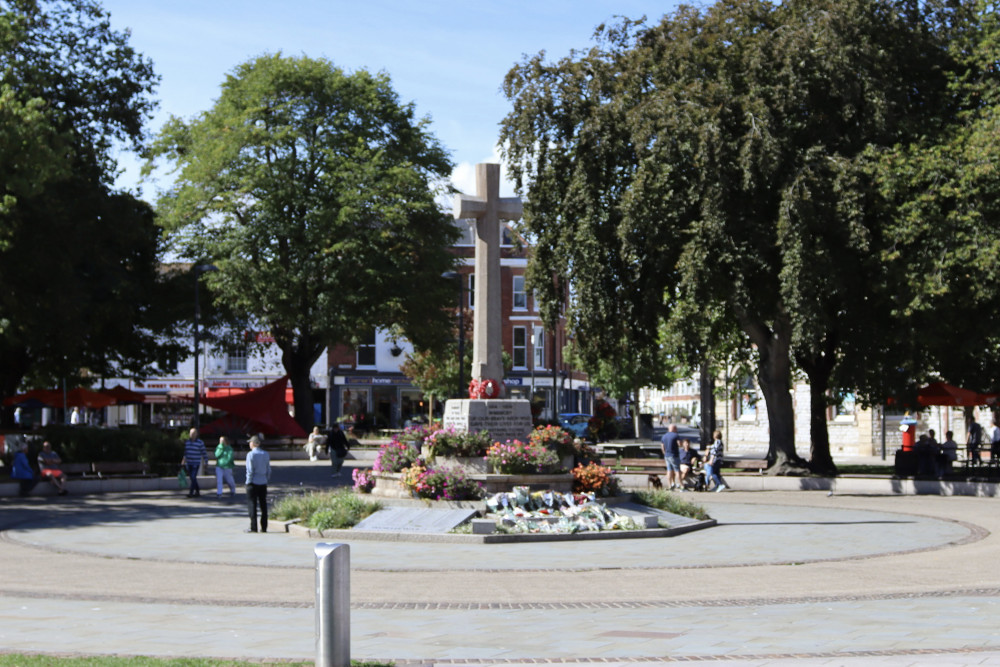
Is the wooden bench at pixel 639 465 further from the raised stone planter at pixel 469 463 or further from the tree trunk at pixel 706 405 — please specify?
the raised stone planter at pixel 469 463

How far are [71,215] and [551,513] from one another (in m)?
19.9

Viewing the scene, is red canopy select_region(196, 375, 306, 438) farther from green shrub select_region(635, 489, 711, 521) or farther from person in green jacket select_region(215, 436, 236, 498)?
green shrub select_region(635, 489, 711, 521)

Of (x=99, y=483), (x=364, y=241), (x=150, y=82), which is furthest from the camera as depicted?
(x=364, y=241)

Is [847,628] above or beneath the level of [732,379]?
beneath

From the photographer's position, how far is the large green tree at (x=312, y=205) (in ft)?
150

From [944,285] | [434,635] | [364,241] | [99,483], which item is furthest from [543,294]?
[434,635]

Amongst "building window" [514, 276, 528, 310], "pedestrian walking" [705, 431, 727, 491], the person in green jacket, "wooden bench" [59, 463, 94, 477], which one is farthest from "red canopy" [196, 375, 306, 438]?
"building window" [514, 276, 528, 310]

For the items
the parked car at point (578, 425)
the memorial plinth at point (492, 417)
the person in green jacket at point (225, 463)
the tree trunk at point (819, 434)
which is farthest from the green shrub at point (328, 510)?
the parked car at point (578, 425)

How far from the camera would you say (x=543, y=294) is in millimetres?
32656

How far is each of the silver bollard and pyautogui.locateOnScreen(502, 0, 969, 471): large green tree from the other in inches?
851

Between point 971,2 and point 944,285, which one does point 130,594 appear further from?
point 971,2

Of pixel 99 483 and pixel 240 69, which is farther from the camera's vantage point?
pixel 240 69

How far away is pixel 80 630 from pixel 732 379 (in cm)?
4464

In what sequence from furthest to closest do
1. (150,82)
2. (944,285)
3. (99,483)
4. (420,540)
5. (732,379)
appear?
(732,379) → (150,82) → (99,483) → (944,285) → (420,540)
